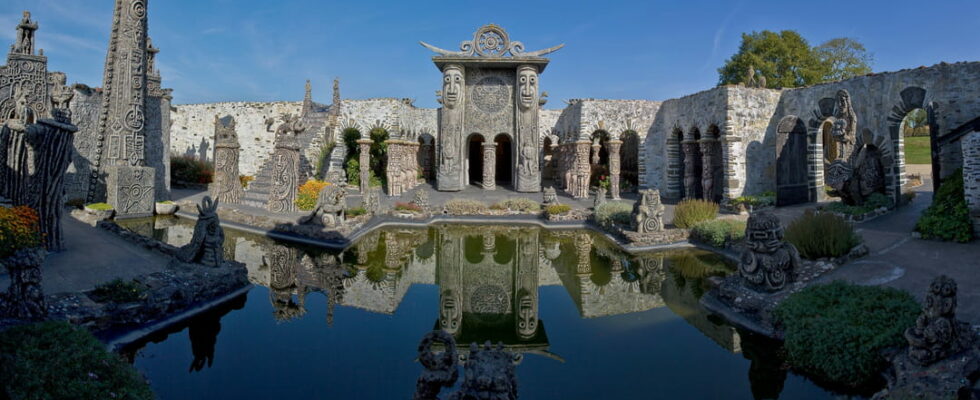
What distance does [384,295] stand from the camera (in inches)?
360

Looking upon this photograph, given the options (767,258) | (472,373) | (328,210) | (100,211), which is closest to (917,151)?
(767,258)

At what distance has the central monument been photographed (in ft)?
82.5

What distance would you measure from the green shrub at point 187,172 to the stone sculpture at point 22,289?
22.8 meters

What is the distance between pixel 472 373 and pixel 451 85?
2234cm

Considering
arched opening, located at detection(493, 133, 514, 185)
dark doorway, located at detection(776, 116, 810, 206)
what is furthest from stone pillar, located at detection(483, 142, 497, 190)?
dark doorway, located at detection(776, 116, 810, 206)

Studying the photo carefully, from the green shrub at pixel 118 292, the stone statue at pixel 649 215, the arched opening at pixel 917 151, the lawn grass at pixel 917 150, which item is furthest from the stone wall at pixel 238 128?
the lawn grass at pixel 917 150

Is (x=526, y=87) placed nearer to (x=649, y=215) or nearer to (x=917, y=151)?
(x=649, y=215)

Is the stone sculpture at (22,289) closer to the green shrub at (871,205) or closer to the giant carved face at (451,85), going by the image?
the green shrub at (871,205)

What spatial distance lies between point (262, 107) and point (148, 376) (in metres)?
28.3

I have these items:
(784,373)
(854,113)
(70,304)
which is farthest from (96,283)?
(854,113)

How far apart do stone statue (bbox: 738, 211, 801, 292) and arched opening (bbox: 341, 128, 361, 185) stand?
70.3ft

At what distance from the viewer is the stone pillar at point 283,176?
1723cm

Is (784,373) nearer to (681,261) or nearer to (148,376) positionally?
(681,261)

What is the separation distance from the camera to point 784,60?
3259 centimetres
